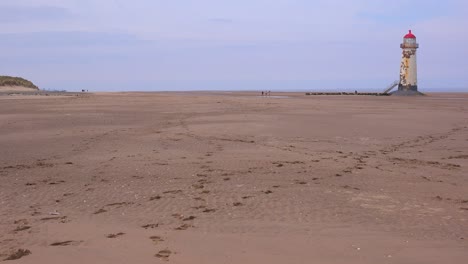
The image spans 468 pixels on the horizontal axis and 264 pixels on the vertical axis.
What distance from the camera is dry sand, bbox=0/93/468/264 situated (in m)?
5.41

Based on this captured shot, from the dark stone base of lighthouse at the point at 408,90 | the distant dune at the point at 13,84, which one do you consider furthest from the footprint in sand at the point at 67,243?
the distant dune at the point at 13,84

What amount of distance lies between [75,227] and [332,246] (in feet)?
10.4

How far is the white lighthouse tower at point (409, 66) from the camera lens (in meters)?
53.1

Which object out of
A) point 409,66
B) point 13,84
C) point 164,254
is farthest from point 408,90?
point 13,84

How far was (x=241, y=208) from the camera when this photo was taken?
7.23 meters

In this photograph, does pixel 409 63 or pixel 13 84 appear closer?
pixel 409 63

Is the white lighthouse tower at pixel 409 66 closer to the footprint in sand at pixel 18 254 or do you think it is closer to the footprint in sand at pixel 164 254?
the footprint in sand at pixel 164 254

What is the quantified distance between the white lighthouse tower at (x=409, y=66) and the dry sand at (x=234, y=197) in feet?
130

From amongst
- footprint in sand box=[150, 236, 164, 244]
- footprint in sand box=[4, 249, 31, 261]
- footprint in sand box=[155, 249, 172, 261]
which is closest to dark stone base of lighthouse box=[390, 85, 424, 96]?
footprint in sand box=[150, 236, 164, 244]

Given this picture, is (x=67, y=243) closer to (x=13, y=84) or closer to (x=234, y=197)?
(x=234, y=197)

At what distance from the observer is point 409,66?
53.1 m

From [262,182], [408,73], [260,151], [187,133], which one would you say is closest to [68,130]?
[187,133]

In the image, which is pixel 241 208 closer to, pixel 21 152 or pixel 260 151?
pixel 260 151

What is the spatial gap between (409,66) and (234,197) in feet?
162
